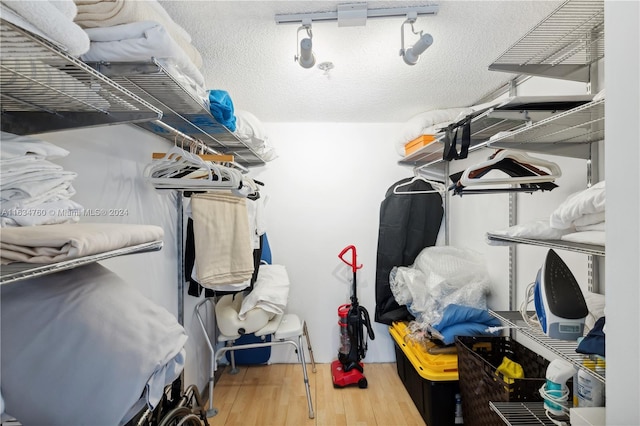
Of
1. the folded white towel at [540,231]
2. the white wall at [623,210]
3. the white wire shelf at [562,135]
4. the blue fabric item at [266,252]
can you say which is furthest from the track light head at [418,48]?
the blue fabric item at [266,252]

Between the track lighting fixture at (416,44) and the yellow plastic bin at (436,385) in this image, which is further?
the yellow plastic bin at (436,385)

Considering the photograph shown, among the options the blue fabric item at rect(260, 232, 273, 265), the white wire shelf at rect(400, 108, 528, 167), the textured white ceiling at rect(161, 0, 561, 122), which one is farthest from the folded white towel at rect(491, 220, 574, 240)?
the blue fabric item at rect(260, 232, 273, 265)

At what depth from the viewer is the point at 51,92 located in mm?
816

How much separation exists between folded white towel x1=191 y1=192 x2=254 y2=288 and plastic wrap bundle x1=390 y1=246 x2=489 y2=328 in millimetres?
1136

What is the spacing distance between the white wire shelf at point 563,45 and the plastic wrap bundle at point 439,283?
4.06 ft

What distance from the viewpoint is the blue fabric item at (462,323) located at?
1846mm

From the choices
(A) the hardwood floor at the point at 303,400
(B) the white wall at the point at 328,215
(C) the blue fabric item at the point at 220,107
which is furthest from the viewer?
(B) the white wall at the point at 328,215

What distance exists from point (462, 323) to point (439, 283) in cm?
28

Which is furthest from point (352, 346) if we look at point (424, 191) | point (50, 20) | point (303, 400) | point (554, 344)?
point (50, 20)

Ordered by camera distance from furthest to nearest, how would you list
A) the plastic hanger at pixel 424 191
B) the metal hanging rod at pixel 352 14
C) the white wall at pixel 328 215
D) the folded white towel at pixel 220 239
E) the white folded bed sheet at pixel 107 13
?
the white wall at pixel 328 215
the plastic hanger at pixel 424 191
the folded white towel at pixel 220 239
the metal hanging rod at pixel 352 14
the white folded bed sheet at pixel 107 13

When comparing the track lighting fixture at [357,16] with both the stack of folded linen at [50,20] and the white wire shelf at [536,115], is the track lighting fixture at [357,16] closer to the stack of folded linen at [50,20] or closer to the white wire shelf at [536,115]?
the white wire shelf at [536,115]

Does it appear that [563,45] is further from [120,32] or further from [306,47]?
[120,32]

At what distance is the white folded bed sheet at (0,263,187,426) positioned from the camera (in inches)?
26.0

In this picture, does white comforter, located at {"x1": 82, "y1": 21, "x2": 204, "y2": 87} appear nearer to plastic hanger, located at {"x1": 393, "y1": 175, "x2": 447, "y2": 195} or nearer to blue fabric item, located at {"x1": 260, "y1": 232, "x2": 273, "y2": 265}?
plastic hanger, located at {"x1": 393, "y1": 175, "x2": 447, "y2": 195}
